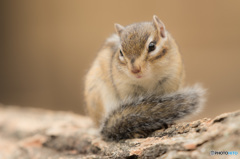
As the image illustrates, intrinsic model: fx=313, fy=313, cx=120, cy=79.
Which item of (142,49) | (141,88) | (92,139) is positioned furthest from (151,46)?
(92,139)

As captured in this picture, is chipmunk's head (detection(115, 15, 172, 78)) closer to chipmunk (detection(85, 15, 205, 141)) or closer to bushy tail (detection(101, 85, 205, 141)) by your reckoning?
chipmunk (detection(85, 15, 205, 141))

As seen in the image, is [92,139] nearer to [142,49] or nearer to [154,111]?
[154,111]

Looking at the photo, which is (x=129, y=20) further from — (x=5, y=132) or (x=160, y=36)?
(x=160, y=36)

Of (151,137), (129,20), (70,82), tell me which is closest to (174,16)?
(129,20)

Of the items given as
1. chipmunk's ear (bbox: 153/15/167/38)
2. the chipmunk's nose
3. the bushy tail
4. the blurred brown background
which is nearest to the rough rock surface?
the bushy tail

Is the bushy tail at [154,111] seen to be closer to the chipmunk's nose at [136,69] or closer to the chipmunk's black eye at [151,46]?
the chipmunk's nose at [136,69]

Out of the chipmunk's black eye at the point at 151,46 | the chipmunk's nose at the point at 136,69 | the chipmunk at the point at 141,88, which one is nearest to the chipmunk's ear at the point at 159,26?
the chipmunk at the point at 141,88
